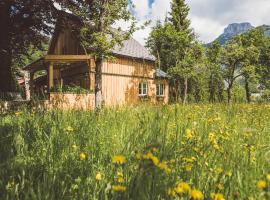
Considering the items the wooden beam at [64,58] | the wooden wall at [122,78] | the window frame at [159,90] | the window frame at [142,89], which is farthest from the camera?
the window frame at [159,90]

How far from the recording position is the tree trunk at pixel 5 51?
1857 cm

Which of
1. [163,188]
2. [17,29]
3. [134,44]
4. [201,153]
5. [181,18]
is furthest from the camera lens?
[181,18]

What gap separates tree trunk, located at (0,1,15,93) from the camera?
60.9 ft

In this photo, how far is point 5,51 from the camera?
18891 mm

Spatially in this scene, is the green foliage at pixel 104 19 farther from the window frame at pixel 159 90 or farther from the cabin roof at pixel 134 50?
the window frame at pixel 159 90

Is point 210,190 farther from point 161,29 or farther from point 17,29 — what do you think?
point 161,29

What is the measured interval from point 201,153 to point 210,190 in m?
0.45

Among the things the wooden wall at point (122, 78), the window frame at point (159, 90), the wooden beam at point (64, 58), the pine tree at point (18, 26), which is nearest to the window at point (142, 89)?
the wooden wall at point (122, 78)

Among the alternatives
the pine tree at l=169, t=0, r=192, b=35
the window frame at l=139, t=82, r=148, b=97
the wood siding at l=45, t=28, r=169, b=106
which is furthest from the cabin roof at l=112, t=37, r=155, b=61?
the pine tree at l=169, t=0, r=192, b=35

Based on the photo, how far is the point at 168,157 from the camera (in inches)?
102

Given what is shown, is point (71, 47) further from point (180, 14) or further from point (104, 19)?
point (180, 14)

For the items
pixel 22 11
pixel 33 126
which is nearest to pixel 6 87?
pixel 22 11

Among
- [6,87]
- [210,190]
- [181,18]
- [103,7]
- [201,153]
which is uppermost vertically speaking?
[181,18]

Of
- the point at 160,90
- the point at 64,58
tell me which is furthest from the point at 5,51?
the point at 160,90
